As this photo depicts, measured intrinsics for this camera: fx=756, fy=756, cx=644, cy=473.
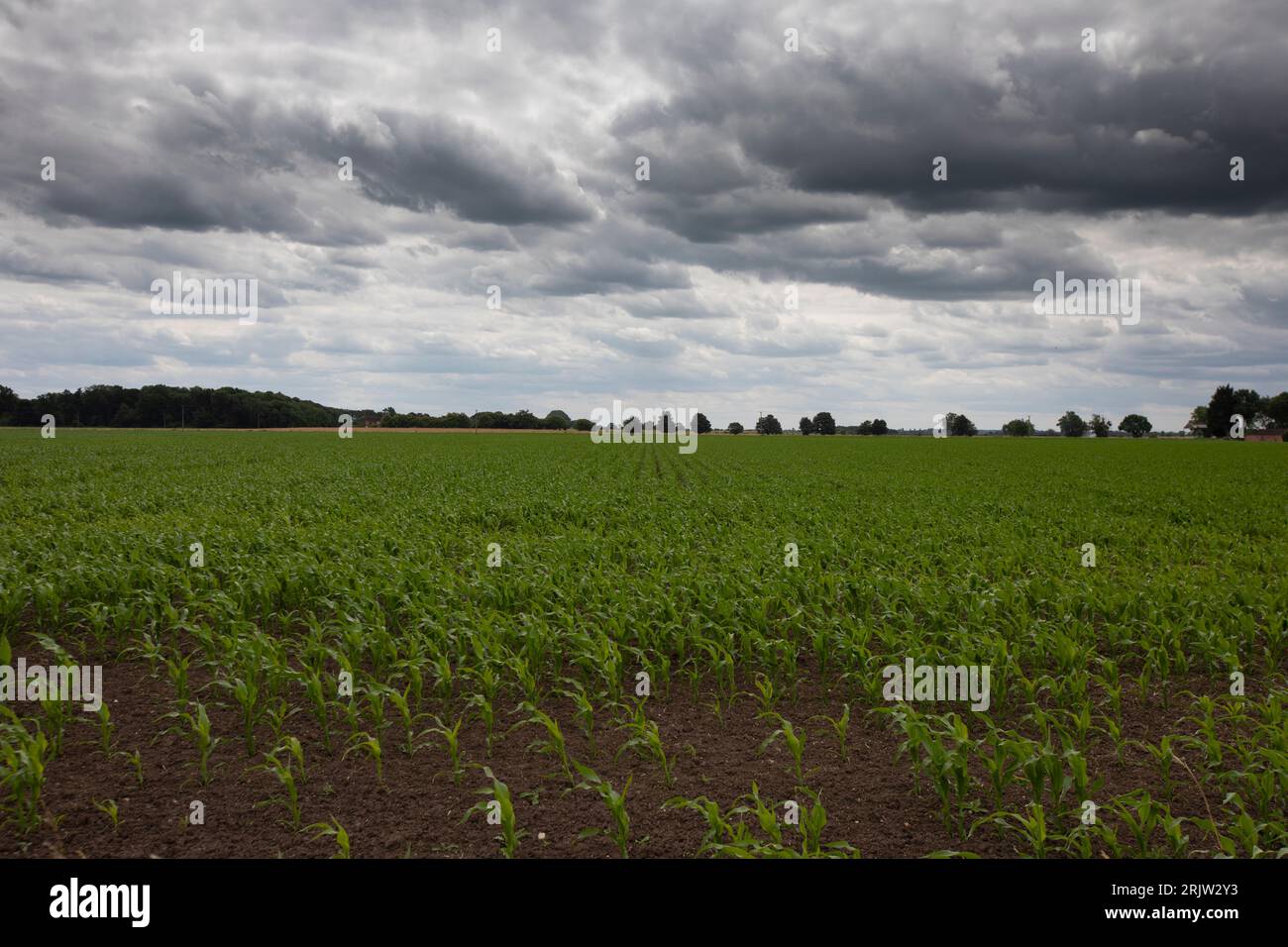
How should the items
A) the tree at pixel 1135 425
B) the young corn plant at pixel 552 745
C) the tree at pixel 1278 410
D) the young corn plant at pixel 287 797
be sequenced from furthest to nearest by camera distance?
the tree at pixel 1135 425 < the tree at pixel 1278 410 < the young corn plant at pixel 552 745 < the young corn plant at pixel 287 797

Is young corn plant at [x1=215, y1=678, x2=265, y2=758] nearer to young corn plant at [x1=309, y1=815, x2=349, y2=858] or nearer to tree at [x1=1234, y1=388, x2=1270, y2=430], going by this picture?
young corn plant at [x1=309, y1=815, x2=349, y2=858]

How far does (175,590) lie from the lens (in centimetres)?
1172

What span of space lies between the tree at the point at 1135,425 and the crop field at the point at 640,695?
207 m

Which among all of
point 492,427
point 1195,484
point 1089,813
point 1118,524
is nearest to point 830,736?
point 1089,813

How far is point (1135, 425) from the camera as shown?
634ft

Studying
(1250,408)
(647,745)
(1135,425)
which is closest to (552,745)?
(647,745)

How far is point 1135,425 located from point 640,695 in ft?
737

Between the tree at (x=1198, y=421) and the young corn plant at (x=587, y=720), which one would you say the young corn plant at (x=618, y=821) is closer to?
the young corn plant at (x=587, y=720)

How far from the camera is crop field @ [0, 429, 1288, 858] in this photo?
212 inches

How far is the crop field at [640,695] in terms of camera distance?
538 cm

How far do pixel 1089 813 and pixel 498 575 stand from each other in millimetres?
8872

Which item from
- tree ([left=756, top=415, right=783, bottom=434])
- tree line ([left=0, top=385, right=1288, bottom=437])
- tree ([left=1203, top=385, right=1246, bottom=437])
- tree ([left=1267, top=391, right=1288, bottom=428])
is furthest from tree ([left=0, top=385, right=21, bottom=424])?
tree ([left=1267, top=391, right=1288, bottom=428])

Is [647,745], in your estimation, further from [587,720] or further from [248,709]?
[248,709]

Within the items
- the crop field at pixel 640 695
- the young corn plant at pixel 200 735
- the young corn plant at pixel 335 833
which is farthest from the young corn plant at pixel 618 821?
the young corn plant at pixel 200 735
